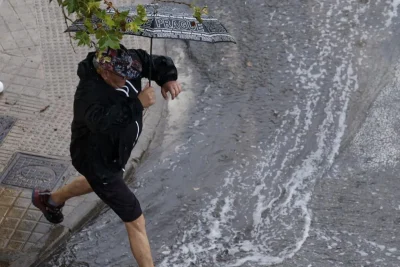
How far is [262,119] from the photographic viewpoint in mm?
7203

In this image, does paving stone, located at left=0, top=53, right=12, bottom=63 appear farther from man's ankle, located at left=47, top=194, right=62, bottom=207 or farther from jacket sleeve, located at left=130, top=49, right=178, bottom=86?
jacket sleeve, located at left=130, top=49, right=178, bottom=86

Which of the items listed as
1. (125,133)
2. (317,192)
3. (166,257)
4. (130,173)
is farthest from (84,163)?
(317,192)

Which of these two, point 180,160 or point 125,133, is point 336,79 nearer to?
point 180,160

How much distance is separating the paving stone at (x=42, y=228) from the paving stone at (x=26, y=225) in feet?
0.12

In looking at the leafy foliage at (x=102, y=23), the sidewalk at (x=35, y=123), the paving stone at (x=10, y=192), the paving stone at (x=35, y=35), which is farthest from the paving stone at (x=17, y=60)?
the leafy foliage at (x=102, y=23)

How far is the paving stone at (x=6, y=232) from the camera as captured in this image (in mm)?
5743

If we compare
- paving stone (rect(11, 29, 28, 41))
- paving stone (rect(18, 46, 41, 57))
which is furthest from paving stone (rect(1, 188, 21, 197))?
paving stone (rect(11, 29, 28, 41))

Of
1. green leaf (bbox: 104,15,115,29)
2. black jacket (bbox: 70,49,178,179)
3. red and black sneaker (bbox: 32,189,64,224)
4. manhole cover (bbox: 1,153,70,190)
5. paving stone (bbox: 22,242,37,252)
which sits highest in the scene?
green leaf (bbox: 104,15,115,29)

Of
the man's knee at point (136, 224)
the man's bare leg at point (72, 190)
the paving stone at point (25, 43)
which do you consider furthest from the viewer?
the paving stone at point (25, 43)

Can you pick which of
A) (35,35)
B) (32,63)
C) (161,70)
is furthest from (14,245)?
(35,35)

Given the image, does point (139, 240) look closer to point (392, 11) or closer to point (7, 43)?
point (7, 43)

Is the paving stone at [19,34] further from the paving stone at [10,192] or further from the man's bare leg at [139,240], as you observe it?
the man's bare leg at [139,240]

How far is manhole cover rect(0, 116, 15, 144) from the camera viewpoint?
6836mm

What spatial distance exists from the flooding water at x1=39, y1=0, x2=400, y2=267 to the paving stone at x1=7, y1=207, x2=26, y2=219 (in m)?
0.51
